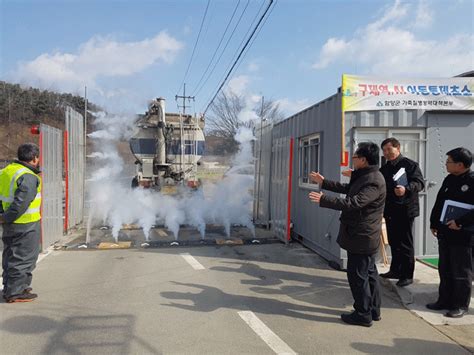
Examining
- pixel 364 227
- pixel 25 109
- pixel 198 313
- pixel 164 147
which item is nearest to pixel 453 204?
pixel 364 227

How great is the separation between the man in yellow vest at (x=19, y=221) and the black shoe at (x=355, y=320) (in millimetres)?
3925

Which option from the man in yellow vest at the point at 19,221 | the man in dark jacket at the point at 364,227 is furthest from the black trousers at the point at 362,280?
the man in yellow vest at the point at 19,221

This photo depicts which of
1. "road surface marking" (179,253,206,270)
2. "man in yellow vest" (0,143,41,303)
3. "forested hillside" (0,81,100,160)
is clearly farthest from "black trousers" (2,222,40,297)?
"forested hillside" (0,81,100,160)

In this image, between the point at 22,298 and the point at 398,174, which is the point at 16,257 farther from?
the point at 398,174

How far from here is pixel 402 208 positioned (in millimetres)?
5168

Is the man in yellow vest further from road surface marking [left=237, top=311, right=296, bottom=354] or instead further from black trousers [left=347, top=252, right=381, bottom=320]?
black trousers [left=347, top=252, right=381, bottom=320]

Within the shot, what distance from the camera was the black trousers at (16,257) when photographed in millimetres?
4680

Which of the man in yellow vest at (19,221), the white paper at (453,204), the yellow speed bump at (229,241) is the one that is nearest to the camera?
the white paper at (453,204)

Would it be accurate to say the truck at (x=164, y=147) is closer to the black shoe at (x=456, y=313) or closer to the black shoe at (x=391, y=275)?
the black shoe at (x=391, y=275)

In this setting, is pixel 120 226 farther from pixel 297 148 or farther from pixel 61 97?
pixel 61 97

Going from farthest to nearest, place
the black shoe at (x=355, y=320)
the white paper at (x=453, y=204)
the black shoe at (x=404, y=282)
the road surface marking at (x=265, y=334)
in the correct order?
the black shoe at (x=404, y=282) → the white paper at (x=453, y=204) → the black shoe at (x=355, y=320) → the road surface marking at (x=265, y=334)

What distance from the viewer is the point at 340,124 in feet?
21.4

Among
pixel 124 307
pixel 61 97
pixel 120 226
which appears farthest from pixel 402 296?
pixel 61 97

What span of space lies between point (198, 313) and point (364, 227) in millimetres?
2174
